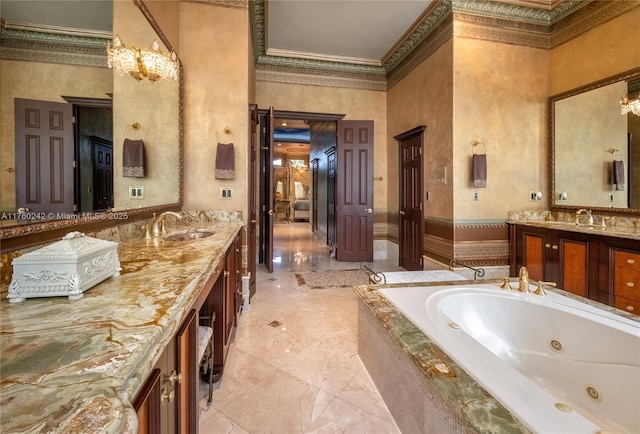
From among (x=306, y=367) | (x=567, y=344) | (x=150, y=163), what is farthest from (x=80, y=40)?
(x=567, y=344)

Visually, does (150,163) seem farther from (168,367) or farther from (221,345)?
(168,367)

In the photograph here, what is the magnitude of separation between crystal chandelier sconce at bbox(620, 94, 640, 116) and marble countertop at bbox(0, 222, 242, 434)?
4404mm

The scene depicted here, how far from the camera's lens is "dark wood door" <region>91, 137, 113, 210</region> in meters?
1.54

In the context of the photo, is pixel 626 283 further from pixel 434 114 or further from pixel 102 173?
pixel 102 173

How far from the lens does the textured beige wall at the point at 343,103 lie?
525cm

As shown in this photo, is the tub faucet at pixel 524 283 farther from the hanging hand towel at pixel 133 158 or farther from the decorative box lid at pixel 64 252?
the hanging hand towel at pixel 133 158

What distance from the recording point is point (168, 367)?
860mm

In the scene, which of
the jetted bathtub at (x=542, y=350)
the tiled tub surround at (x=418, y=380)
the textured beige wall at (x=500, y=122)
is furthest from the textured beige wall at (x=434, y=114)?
the tiled tub surround at (x=418, y=380)

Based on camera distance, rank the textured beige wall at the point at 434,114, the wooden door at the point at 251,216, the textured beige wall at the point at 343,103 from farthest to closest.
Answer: the textured beige wall at the point at 343,103 < the textured beige wall at the point at 434,114 < the wooden door at the point at 251,216

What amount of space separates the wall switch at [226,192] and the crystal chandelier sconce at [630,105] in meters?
4.31

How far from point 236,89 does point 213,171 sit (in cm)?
96

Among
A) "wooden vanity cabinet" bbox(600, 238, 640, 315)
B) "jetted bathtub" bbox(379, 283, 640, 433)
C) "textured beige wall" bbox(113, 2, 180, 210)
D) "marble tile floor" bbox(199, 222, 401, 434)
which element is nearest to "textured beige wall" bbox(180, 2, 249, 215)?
"textured beige wall" bbox(113, 2, 180, 210)

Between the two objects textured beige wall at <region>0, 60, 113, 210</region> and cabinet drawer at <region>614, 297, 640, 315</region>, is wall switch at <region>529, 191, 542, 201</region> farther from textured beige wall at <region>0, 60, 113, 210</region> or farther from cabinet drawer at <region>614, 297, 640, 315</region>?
textured beige wall at <region>0, 60, 113, 210</region>

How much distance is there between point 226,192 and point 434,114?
2965 mm
